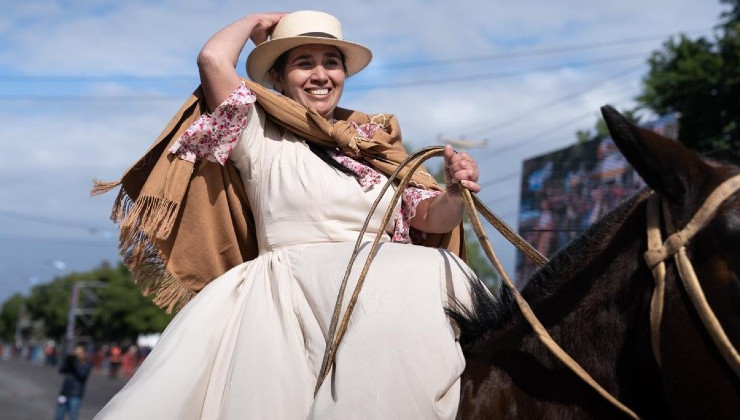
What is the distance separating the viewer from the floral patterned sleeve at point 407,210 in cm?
345

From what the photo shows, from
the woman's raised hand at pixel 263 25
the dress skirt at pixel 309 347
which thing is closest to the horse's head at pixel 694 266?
the dress skirt at pixel 309 347

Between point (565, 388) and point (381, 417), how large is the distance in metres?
0.48

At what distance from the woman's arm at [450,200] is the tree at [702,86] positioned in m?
18.6

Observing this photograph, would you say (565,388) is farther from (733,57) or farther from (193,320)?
(733,57)

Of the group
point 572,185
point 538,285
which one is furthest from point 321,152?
point 572,185

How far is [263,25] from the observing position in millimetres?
3797

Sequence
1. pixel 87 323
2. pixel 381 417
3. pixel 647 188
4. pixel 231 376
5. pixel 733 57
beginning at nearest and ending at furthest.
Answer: pixel 647 188, pixel 381 417, pixel 231 376, pixel 733 57, pixel 87 323

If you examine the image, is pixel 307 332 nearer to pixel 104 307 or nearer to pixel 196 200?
pixel 196 200

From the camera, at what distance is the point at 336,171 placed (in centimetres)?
332

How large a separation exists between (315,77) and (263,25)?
0.32 meters

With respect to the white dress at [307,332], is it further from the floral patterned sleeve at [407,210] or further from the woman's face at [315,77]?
the woman's face at [315,77]

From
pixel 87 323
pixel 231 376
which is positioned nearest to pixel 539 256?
pixel 231 376

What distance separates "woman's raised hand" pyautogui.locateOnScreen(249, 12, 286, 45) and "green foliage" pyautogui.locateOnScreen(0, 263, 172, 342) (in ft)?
223

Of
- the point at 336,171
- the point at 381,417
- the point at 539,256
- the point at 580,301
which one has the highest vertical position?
the point at 336,171
